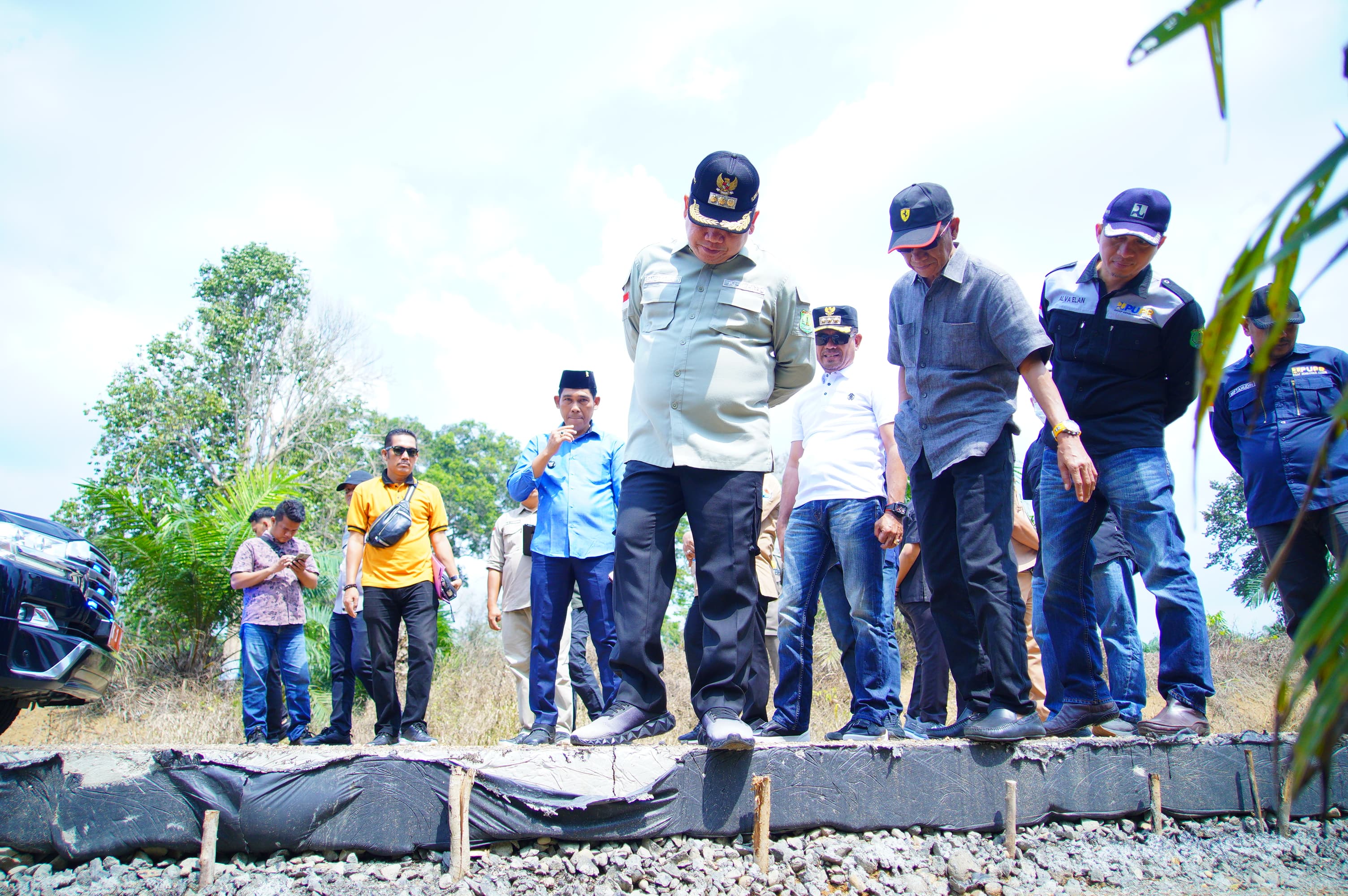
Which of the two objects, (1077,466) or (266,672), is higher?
(1077,466)

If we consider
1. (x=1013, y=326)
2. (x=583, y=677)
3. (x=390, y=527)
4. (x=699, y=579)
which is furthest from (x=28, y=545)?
(x=1013, y=326)

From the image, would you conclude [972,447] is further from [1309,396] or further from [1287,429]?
[1309,396]

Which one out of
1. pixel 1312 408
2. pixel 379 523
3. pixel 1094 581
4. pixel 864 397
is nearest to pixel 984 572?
pixel 1094 581

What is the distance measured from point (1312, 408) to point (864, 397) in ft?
6.22

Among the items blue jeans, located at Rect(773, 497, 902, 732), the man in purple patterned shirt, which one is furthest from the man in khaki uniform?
blue jeans, located at Rect(773, 497, 902, 732)

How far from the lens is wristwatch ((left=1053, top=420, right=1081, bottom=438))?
302cm

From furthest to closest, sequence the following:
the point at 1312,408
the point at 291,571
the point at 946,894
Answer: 1. the point at 291,571
2. the point at 1312,408
3. the point at 946,894

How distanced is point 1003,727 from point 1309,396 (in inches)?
82.4

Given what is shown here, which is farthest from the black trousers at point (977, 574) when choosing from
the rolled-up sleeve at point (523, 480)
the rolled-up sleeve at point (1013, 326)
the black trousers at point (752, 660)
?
the rolled-up sleeve at point (523, 480)

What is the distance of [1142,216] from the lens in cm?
328

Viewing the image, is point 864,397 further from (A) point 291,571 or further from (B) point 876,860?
(A) point 291,571

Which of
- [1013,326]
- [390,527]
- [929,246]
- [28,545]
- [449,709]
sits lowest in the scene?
[449,709]

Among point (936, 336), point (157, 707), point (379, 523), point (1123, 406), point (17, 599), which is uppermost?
point (936, 336)

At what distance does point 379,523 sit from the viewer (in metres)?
4.66
